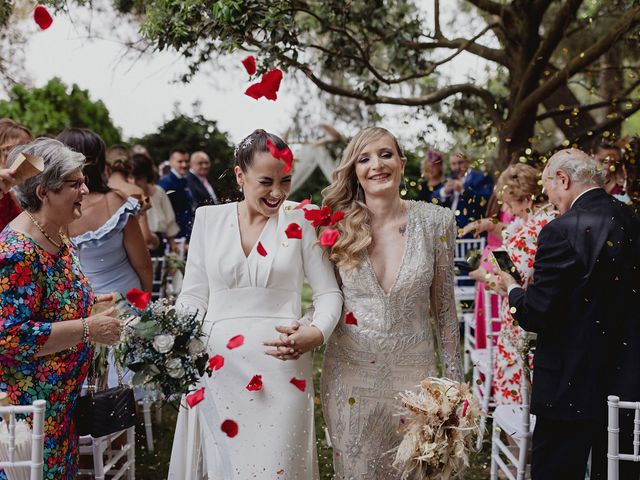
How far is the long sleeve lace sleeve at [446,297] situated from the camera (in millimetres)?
3438

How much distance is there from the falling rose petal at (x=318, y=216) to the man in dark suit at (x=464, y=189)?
3.85 m

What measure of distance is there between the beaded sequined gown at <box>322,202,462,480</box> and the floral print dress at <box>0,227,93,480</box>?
108cm

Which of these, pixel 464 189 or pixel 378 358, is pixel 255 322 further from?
pixel 464 189

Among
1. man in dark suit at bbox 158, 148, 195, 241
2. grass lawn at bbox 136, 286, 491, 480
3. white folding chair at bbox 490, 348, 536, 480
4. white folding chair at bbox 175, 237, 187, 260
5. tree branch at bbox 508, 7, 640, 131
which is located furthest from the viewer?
man in dark suit at bbox 158, 148, 195, 241

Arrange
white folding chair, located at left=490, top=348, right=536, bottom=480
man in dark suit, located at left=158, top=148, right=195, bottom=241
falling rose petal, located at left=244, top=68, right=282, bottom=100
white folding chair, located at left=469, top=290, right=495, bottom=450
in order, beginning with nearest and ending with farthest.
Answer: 1. falling rose petal, located at left=244, top=68, right=282, bottom=100
2. white folding chair, located at left=490, top=348, right=536, bottom=480
3. white folding chair, located at left=469, top=290, right=495, bottom=450
4. man in dark suit, located at left=158, top=148, right=195, bottom=241

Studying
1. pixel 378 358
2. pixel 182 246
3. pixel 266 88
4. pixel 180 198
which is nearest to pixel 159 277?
pixel 182 246

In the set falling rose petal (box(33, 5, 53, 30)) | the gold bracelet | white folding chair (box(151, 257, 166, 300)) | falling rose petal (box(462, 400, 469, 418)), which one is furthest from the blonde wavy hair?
white folding chair (box(151, 257, 166, 300))

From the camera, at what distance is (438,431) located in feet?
9.71

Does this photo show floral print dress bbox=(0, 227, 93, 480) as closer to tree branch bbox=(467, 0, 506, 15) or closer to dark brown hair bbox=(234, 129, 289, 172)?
dark brown hair bbox=(234, 129, 289, 172)

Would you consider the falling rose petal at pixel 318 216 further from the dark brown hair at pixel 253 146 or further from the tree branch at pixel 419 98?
the tree branch at pixel 419 98

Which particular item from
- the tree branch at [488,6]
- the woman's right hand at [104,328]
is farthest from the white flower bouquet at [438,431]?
the tree branch at [488,6]

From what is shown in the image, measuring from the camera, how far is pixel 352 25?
7.11 meters

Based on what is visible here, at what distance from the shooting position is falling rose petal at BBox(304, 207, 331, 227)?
3.31 meters

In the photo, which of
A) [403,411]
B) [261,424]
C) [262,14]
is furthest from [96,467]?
[262,14]
